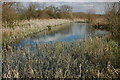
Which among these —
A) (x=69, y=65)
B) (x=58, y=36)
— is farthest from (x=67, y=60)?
(x=58, y=36)

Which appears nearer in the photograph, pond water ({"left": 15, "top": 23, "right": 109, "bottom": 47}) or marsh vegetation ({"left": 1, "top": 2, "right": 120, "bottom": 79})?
marsh vegetation ({"left": 1, "top": 2, "right": 120, "bottom": 79})

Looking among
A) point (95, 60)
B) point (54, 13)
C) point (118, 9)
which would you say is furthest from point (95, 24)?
point (95, 60)

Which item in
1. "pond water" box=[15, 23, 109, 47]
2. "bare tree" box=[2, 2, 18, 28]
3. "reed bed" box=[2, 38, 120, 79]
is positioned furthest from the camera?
"bare tree" box=[2, 2, 18, 28]

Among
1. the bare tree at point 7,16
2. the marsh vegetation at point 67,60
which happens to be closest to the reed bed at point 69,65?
the marsh vegetation at point 67,60

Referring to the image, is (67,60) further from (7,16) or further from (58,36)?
(7,16)

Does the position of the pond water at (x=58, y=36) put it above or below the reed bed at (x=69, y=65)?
below

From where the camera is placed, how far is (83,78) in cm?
351

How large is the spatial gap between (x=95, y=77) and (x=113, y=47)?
1806mm

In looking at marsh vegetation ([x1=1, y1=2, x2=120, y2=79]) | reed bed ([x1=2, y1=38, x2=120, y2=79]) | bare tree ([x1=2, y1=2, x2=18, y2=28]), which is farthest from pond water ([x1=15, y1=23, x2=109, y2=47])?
reed bed ([x1=2, y1=38, x2=120, y2=79])

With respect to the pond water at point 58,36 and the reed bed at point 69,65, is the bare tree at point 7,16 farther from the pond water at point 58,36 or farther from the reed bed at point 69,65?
the reed bed at point 69,65

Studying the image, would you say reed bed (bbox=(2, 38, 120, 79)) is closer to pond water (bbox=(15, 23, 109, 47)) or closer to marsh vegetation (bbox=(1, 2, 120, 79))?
marsh vegetation (bbox=(1, 2, 120, 79))

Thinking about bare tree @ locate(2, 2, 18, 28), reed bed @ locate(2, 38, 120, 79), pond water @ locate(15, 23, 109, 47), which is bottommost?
pond water @ locate(15, 23, 109, 47)

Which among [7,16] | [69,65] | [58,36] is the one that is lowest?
[58,36]

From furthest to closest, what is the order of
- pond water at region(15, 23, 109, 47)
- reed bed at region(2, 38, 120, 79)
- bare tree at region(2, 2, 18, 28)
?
bare tree at region(2, 2, 18, 28) → pond water at region(15, 23, 109, 47) → reed bed at region(2, 38, 120, 79)
